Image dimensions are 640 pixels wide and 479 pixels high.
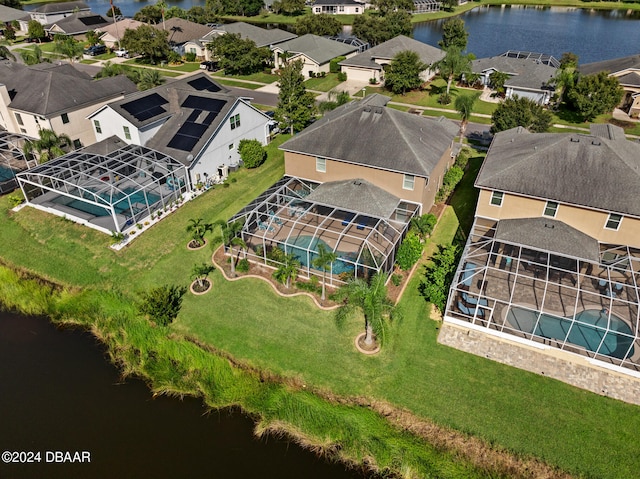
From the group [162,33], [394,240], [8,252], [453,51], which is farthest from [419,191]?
[162,33]

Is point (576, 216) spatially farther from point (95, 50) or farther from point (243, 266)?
point (95, 50)

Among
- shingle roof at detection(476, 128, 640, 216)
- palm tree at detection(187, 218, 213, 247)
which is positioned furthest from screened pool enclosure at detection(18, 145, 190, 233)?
shingle roof at detection(476, 128, 640, 216)

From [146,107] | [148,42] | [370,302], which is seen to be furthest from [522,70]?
[148,42]

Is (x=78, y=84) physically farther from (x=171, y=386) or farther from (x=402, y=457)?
(x=402, y=457)

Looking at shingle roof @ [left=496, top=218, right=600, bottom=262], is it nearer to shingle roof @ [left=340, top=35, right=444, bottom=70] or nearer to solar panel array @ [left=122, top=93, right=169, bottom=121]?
solar panel array @ [left=122, top=93, right=169, bottom=121]

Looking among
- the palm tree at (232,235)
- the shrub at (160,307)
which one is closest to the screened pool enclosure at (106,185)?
the palm tree at (232,235)
